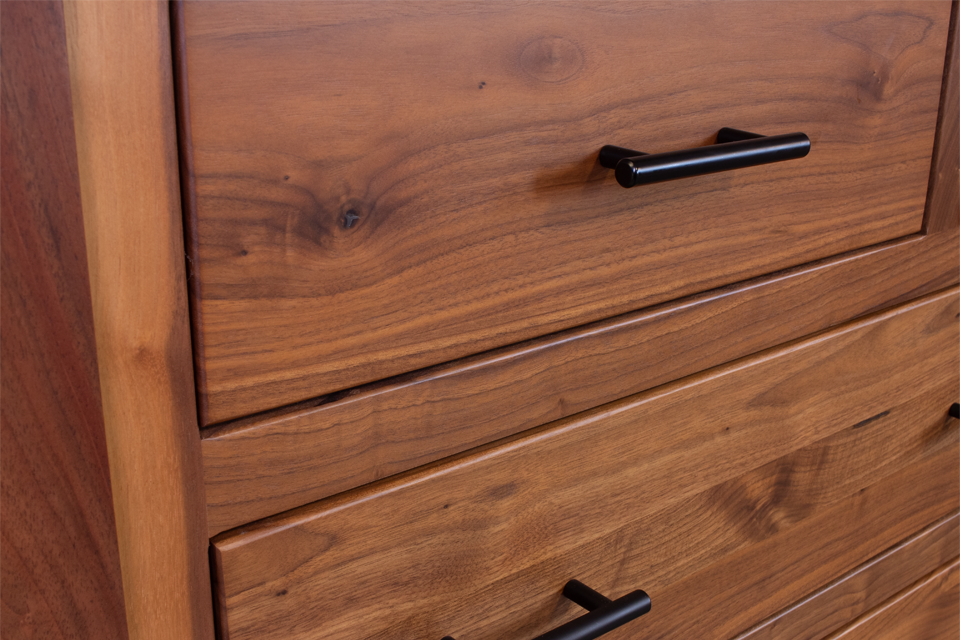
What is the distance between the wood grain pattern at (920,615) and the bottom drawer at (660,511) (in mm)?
62

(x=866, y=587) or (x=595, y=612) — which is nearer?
(x=595, y=612)

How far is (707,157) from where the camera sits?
423 millimetres

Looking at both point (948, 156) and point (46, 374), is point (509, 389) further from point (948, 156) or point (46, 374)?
point (948, 156)

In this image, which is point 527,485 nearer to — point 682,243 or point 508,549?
point 508,549

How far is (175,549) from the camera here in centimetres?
35

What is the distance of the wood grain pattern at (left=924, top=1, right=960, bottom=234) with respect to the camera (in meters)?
0.58

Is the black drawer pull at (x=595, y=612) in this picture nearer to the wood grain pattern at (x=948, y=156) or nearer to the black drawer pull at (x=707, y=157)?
the black drawer pull at (x=707, y=157)

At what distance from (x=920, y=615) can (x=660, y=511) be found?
400mm

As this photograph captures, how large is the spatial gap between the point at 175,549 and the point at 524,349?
0.18 meters

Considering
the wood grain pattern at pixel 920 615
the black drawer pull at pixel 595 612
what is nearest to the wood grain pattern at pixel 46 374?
the black drawer pull at pixel 595 612

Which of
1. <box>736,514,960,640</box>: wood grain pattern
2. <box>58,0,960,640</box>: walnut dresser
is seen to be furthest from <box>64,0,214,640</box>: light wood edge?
<box>736,514,960,640</box>: wood grain pattern

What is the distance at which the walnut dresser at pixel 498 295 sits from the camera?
322 mm

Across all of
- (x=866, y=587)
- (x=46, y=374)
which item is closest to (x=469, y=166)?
(x=46, y=374)

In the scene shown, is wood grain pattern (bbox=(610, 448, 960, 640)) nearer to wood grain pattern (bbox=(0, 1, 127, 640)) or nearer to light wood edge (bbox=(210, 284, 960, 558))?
light wood edge (bbox=(210, 284, 960, 558))
